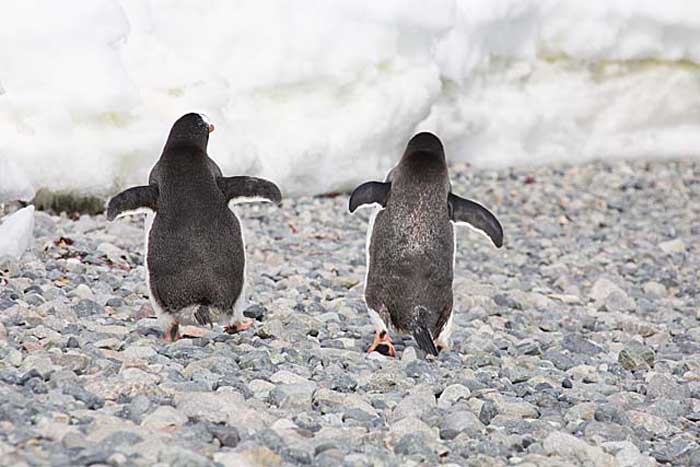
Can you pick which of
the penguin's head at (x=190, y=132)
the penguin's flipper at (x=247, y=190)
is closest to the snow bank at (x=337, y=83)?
the penguin's head at (x=190, y=132)

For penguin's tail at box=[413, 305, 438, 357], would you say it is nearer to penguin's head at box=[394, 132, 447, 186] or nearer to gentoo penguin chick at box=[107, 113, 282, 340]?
penguin's head at box=[394, 132, 447, 186]

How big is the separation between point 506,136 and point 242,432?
20.1ft

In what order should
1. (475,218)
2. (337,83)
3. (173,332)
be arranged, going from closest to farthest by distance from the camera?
(173,332) → (475,218) → (337,83)

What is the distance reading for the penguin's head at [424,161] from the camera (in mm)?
3913

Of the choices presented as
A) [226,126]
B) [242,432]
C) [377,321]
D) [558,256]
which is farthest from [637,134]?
[242,432]

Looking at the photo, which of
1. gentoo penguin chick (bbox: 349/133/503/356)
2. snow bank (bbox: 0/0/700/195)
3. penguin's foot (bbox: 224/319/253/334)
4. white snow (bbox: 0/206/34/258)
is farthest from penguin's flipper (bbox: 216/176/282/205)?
snow bank (bbox: 0/0/700/195)

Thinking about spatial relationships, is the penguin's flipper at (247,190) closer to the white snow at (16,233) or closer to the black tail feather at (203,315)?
the black tail feather at (203,315)

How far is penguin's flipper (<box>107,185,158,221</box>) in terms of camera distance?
362cm

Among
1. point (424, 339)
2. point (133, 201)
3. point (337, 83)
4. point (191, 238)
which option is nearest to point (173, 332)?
point (191, 238)

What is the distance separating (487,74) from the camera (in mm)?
8258

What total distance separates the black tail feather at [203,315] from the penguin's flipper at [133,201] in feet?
1.17

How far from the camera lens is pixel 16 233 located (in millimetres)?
4387

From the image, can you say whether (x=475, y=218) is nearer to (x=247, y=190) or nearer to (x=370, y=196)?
(x=370, y=196)

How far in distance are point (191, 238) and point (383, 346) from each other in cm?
71
